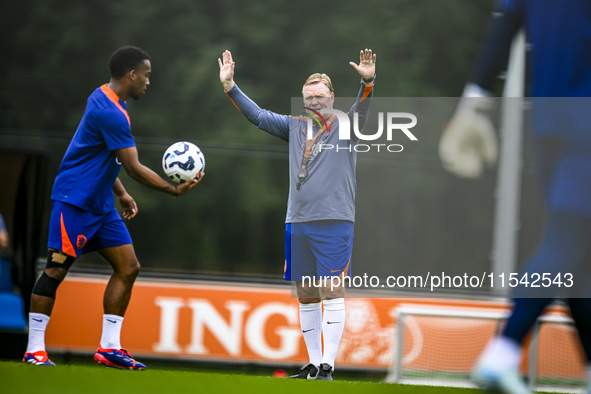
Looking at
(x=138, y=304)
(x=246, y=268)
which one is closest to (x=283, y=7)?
(x=246, y=268)

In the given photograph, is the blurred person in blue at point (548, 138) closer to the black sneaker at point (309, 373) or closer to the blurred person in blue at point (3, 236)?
the black sneaker at point (309, 373)

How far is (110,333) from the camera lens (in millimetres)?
3154

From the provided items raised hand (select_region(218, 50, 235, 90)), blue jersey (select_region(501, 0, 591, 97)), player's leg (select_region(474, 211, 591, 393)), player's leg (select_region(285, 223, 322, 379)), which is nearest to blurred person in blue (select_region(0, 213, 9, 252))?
raised hand (select_region(218, 50, 235, 90))

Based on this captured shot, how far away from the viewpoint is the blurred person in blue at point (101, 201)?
305cm

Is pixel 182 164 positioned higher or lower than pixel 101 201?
higher

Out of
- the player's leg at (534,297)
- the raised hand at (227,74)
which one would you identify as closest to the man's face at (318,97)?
the raised hand at (227,74)

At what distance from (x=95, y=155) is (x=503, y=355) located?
7.02 ft

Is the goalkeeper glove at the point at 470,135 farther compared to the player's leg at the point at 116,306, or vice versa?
the player's leg at the point at 116,306

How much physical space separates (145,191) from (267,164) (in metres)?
1.18

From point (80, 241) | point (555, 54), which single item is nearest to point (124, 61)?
point (80, 241)

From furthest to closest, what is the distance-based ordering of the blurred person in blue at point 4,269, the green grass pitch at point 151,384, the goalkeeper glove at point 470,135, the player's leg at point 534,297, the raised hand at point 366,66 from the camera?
the blurred person in blue at point 4,269 → the raised hand at point 366,66 → the green grass pitch at point 151,384 → the goalkeeper glove at point 470,135 → the player's leg at point 534,297

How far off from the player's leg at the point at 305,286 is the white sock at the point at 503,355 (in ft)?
4.50

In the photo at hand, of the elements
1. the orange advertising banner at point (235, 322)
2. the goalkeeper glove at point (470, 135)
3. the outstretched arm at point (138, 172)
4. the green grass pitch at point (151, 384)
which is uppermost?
the goalkeeper glove at point (470, 135)

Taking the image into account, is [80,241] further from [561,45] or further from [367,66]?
[561,45]
